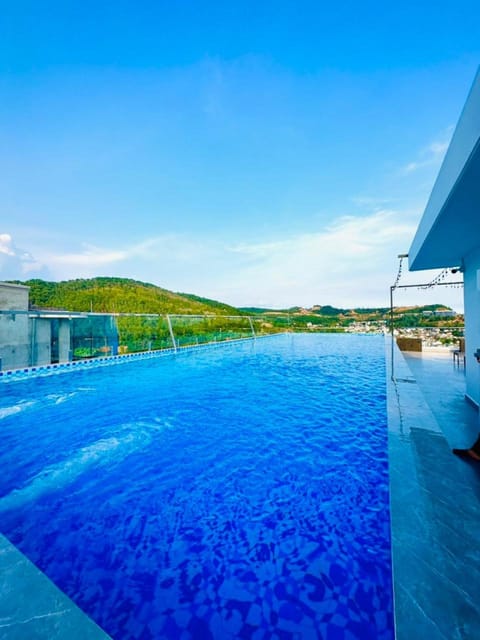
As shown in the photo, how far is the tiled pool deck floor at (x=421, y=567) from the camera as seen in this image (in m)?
1.17

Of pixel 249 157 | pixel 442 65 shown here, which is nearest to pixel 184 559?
pixel 442 65

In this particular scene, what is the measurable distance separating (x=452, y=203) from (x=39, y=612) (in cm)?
368

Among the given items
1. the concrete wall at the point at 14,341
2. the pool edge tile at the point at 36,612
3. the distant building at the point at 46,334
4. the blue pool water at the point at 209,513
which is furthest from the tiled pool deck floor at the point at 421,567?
the distant building at the point at 46,334

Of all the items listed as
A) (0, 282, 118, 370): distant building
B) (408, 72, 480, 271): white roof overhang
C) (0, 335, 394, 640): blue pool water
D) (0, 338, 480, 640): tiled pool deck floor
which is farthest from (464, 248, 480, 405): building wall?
(0, 282, 118, 370): distant building

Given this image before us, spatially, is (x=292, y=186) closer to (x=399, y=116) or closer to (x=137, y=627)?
(x=399, y=116)

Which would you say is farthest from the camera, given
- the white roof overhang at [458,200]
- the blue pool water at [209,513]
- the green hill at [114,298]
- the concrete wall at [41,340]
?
the green hill at [114,298]

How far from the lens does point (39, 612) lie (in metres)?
1.25

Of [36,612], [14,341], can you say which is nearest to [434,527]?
[36,612]

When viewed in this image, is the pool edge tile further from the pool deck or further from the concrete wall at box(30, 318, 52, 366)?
the concrete wall at box(30, 318, 52, 366)

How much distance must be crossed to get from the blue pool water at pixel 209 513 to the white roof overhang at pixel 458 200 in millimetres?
2523

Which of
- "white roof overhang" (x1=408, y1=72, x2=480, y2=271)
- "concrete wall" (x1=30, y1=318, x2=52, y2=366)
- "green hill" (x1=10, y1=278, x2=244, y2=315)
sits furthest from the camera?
"green hill" (x1=10, y1=278, x2=244, y2=315)

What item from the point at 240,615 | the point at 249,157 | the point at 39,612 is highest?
the point at 249,157

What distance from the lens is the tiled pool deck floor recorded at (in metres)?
1.17

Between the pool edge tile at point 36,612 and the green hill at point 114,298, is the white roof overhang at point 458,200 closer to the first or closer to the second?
the pool edge tile at point 36,612
